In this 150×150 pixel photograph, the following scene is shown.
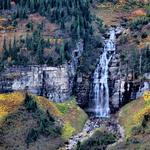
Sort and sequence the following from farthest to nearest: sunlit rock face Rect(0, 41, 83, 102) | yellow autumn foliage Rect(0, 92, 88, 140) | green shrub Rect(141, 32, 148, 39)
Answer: green shrub Rect(141, 32, 148, 39)
sunlit rock face Rect(0, 41, 83, 102)
yellow autumn foliage Rect(0, 92, 88, 140)

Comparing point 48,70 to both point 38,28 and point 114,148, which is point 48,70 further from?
point 114,148

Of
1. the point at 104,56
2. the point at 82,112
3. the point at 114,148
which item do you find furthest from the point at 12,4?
the point at 114,148

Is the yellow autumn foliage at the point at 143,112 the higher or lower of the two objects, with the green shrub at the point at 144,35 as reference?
lower

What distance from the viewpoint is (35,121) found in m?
117

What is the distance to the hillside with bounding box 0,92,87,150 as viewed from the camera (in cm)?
11169

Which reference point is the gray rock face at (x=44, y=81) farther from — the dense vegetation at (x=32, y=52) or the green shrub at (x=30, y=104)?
the green shrub at (x=30, y=104)

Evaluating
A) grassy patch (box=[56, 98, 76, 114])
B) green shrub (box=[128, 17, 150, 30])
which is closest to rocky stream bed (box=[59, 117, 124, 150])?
grassy patch (box=[56, 98, 76, 114])

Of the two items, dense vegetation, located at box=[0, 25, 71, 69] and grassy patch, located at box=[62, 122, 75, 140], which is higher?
dense vegetation, located at box=[0, 25, 71, 69]

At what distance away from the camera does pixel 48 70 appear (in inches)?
5108

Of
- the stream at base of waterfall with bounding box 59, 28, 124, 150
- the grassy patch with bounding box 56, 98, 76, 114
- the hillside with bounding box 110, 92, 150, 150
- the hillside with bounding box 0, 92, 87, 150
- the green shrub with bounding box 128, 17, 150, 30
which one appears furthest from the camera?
the green shrub with bounding box 128, 17, 150, 30

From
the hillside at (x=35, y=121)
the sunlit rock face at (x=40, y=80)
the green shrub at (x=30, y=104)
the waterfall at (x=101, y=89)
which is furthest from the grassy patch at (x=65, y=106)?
the green shrub at (x=30, y=104)

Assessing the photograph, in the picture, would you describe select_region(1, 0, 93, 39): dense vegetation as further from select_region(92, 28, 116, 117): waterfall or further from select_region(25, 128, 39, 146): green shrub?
select_region(25, 128, 39, 146): green shrub

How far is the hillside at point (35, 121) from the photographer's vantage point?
11169cm

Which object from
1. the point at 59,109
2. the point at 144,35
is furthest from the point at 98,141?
the point at 144,35
